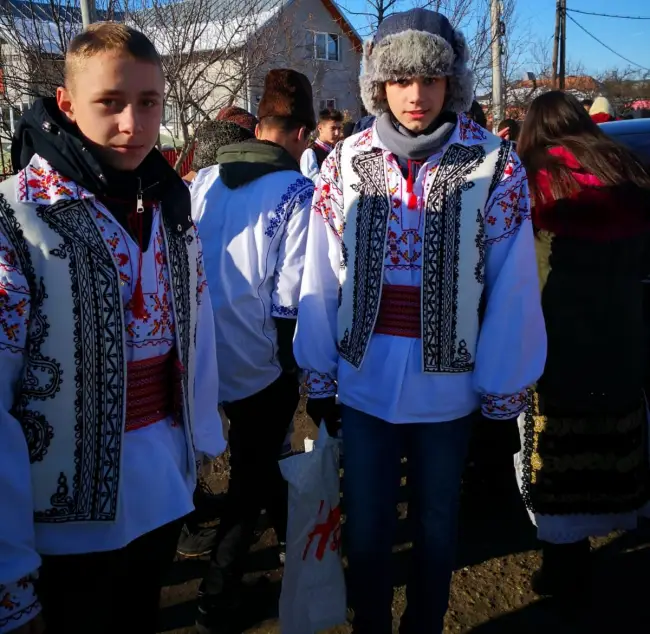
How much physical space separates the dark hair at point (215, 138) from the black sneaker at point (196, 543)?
5.79ft

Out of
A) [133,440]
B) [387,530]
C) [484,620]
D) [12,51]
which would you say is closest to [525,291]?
[387,530]

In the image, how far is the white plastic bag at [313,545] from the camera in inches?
81.1

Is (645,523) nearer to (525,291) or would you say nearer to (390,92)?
(525,291)

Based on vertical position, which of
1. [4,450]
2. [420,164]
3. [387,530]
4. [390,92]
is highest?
[390,92]

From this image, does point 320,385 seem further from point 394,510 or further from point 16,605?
point 16,605

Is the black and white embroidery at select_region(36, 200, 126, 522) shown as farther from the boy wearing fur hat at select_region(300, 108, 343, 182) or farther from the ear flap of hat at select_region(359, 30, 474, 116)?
the boy wearing fur hat at select_region(300, 108, 343, 182)

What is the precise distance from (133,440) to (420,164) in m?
1.16

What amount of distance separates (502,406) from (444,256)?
497 millimetres

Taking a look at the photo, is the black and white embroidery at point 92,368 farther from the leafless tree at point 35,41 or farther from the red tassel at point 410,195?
the leafless tree at point 35,41

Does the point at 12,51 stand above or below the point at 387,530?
above

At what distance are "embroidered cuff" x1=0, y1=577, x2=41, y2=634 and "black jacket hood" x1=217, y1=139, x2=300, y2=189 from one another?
5.35ft

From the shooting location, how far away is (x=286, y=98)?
8.66 feet

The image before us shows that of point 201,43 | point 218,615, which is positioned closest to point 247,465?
point 218,615

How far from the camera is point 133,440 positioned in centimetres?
149
